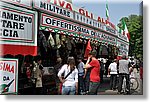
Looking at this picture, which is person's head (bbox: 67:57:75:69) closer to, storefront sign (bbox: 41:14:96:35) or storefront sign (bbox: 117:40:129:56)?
storefront sign (bbox: 41:14:96:35)

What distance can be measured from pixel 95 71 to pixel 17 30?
158cm

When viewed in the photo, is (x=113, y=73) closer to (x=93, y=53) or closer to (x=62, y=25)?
(x=93, y=53)

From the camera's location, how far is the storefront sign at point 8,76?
5.34 metres

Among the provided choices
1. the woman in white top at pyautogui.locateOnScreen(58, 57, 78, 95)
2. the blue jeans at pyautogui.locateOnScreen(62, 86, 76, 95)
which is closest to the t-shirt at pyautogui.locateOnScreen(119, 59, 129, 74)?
the woman in white top at pyautogui.locateOnScreen(58, 57, 78, 95)

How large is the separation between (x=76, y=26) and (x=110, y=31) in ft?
2.18

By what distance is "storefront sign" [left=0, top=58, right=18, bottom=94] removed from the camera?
5.34 m

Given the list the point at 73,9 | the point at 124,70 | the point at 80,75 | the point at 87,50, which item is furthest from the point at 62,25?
the point at 124,70

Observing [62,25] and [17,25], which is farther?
[62,25]

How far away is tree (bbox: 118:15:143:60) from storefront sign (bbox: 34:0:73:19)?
38.5 inches

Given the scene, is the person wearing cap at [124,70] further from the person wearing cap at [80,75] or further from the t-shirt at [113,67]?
the person wearing cap at [80,75]

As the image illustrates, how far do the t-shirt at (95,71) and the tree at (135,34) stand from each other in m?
0.66

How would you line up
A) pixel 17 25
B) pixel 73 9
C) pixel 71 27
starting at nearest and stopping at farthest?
pixel 17 25 → pixel 73 9 → pixel 71 27

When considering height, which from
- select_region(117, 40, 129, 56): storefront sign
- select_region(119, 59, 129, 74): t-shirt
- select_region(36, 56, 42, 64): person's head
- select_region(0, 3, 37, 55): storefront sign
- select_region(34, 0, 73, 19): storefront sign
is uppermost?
select_region(34, 0, 73, 19): storefront sign

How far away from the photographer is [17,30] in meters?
5.34
